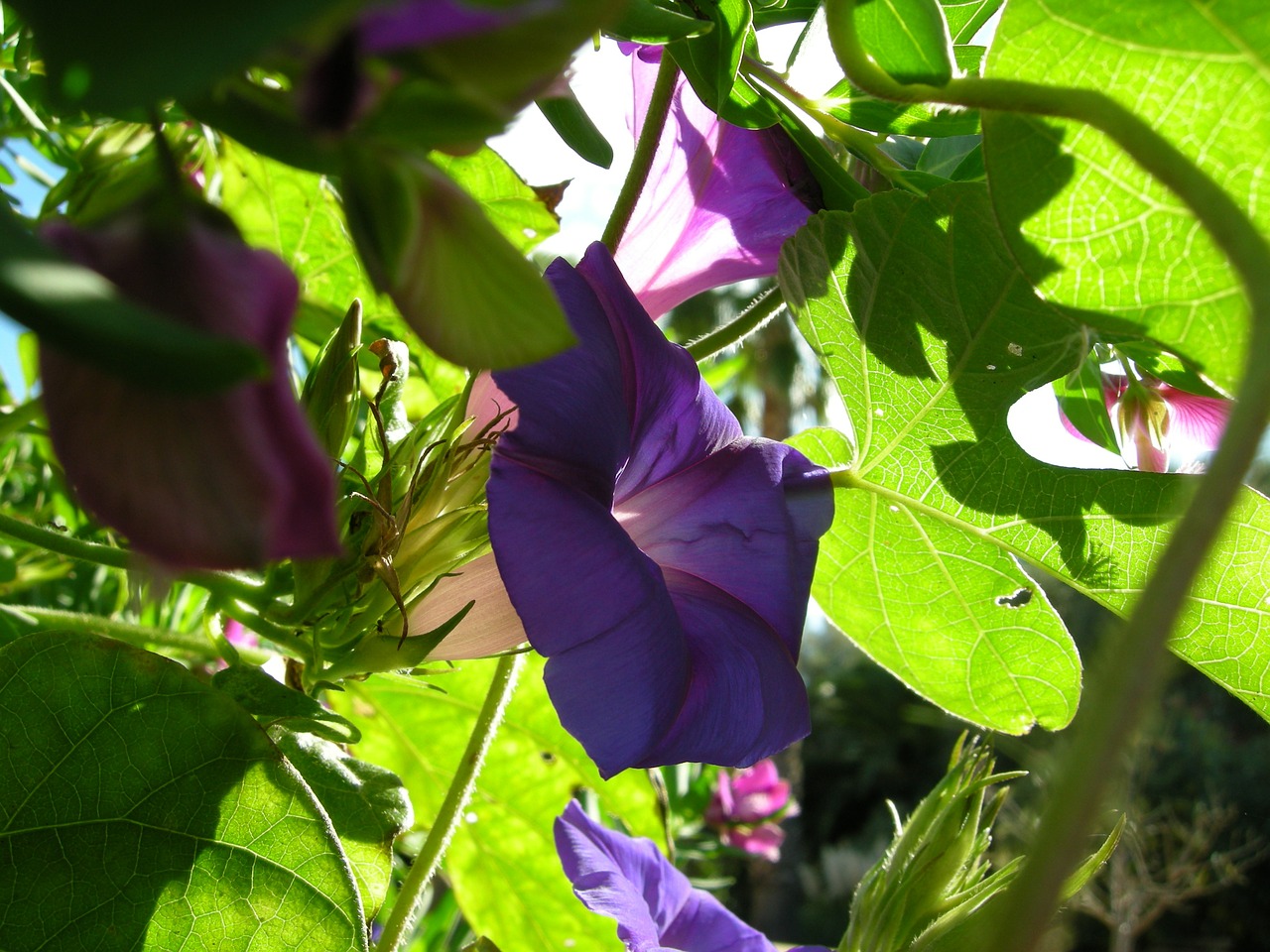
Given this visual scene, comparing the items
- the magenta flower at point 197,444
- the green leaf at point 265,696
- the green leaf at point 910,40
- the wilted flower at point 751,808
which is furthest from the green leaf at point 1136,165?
the wilted flower at point 751,808

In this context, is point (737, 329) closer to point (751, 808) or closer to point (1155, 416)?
point (1155, 416)

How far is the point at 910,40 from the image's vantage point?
0.36 meters

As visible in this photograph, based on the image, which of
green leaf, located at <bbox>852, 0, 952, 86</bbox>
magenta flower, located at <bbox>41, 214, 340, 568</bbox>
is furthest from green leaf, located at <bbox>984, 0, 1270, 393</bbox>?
magenta flower, located at <bbox>41, 214, 340, 568</bbox>

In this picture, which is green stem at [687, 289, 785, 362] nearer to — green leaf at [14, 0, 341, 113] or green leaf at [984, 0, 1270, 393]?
green leaf at [984, 0, 1270, 393]

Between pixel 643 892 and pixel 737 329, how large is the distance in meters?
0.38

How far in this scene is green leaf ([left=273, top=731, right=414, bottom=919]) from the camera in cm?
55

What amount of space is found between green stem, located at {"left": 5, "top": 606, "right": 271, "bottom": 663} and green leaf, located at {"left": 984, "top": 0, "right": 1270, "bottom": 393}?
488mm

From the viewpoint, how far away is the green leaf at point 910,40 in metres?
0.35

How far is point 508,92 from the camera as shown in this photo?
0.61 feet

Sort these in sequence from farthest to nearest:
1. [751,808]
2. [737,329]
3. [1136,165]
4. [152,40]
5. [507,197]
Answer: [751,808], [507,197], [737,329], [1136,165], [152,40]

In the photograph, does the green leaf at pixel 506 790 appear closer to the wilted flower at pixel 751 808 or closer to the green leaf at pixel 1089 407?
the green leaf at pixel 1089 407

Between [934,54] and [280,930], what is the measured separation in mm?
437

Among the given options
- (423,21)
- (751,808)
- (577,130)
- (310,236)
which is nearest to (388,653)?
(577,130)

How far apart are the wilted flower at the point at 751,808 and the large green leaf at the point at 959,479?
89.0 inches
